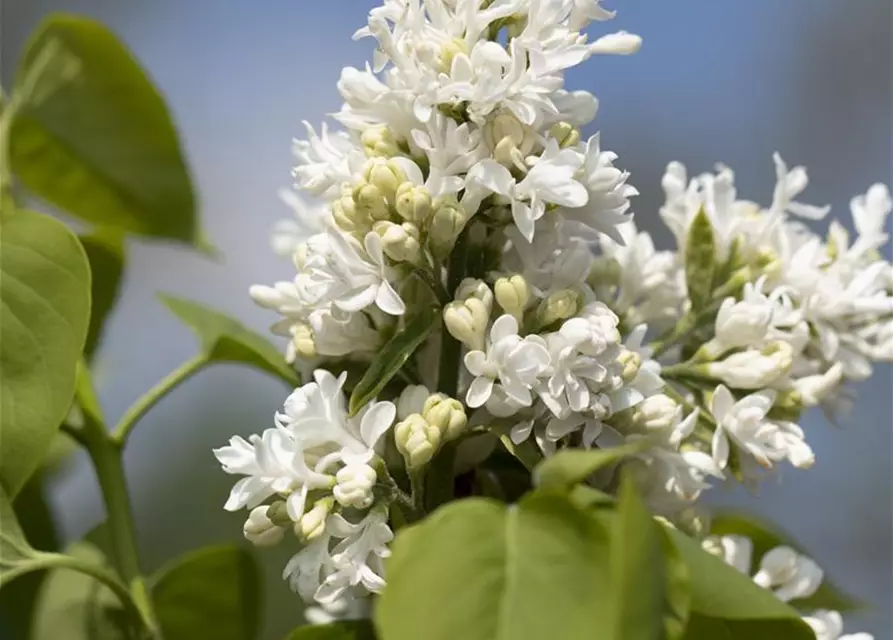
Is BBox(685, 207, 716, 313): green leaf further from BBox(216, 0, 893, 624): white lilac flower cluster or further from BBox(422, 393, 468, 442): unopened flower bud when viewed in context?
BBox(422, 393, 468, 442): unopened flower bud

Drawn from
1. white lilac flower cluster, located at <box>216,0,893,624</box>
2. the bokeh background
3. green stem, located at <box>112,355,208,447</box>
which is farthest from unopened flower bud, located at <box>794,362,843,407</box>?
the bokeh background

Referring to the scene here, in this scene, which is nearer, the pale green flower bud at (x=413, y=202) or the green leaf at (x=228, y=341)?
the pale green flower bud at (x=413, y=202)

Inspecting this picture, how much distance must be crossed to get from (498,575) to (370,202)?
13 centimetres

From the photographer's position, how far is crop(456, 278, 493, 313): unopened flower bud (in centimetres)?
34

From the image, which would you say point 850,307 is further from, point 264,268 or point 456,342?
point 264,268

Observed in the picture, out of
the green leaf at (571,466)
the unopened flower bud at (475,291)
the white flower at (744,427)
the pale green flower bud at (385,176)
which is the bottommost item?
the white flower at (744,427)

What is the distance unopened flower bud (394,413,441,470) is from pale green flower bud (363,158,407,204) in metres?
0.07

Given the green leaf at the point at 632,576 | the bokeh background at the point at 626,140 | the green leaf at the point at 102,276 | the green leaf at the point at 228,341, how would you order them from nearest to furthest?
the green leaf at the point at 632,576, the green leaf at the point at 228,341, the green leaf at the point at 102,276, the bokeh background at the point at 626,140

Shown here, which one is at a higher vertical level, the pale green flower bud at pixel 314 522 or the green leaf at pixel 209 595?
the pale green flower bud at pixel 314 522

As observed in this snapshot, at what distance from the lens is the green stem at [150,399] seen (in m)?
0.48

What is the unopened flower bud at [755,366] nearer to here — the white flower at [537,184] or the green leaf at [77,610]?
the white flower at [537,184]

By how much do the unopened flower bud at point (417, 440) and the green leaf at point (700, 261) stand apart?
15cm

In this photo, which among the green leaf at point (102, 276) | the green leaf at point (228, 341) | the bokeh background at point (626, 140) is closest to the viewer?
the green leaf at point (228, 341)

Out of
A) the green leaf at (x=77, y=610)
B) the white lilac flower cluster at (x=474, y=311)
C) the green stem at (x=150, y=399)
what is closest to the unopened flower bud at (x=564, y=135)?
the white lilac flower cluster at (x=474, y=311)
